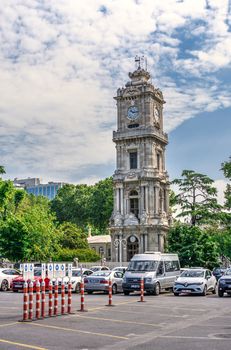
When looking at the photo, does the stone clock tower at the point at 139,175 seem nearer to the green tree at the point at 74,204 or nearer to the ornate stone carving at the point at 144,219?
the ornate stone carving at the point at 144,219

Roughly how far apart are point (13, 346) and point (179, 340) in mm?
3837

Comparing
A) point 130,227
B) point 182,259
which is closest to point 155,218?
point 130,227

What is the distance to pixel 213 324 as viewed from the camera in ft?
53.6

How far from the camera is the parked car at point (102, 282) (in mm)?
30812

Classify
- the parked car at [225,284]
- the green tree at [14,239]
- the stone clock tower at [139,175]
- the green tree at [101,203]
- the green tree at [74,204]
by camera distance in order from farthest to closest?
the green tree at [74,204]
the green tree at [101,203]
the stone clock tower at [139,175]
the green tree at [14,239]
the parked car at [225,284]

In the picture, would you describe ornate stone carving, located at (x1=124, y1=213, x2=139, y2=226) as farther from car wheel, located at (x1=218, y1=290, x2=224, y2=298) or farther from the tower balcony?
car wheel, located at (x1=218, y1=290, x2=224, y2=298)

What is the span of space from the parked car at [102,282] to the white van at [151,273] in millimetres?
824

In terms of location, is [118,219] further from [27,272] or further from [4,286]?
[27,272]

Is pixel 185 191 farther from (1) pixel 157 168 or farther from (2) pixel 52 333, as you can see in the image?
(2) pixel 52 333

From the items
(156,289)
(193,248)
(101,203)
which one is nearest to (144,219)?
(193,248)

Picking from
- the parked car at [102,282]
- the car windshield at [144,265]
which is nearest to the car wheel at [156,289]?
the car windshield at [144,265]

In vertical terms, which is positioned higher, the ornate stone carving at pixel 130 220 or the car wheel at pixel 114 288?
the ornate stone carving at pixel 130 220

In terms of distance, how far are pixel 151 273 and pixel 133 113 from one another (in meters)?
44.1

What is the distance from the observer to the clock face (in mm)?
72312
